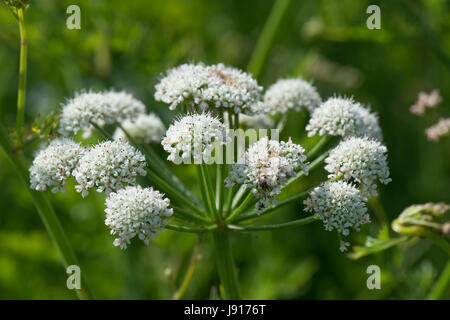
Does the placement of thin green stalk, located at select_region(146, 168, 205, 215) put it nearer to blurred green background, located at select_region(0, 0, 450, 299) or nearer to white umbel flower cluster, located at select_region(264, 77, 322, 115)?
blurred green background, located at select_region(0, 0, 450, 299)

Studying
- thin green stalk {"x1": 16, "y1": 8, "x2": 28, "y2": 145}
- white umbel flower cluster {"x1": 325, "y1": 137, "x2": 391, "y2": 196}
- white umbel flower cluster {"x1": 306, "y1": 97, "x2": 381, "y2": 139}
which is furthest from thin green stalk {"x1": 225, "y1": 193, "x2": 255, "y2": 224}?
thin green stalk {"x1": 16, "y1": 8, "x2": 28, "y2": 145}

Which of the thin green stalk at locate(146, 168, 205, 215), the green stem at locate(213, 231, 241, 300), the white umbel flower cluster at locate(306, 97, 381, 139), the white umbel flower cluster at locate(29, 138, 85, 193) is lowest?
the green stem at locate(213, 231, 241, 300)

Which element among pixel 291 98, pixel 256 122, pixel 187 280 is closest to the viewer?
pixel 187 280

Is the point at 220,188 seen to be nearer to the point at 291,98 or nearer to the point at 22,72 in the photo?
the point at 291,98

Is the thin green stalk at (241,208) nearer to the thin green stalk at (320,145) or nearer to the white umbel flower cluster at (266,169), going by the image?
the white umbel flower cluster at (266,169)

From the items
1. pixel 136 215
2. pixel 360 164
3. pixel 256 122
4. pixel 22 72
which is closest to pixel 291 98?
pixel 256 122

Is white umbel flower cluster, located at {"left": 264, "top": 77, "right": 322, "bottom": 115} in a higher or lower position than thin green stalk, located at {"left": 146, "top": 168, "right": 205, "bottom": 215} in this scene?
higher

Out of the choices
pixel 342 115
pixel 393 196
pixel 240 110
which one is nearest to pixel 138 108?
pixel 240 110
